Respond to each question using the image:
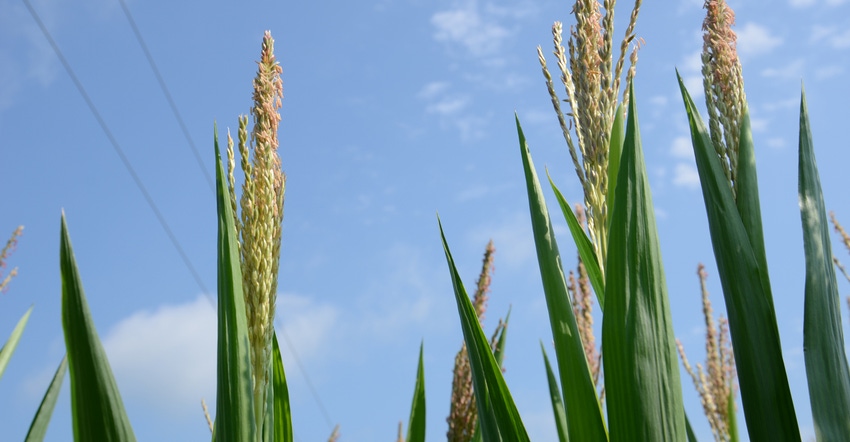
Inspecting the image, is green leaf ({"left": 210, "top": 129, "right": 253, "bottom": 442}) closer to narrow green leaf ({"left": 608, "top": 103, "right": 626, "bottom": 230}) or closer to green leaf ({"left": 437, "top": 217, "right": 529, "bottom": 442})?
green leaf ({"left": 437, "top": 217, "right": 529, "bottom": 442})

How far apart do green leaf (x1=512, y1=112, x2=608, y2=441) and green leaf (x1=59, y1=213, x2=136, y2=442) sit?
2.55ft

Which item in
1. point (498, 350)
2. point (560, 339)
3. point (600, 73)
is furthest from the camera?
point (498, 350)

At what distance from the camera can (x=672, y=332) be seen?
1.33 m

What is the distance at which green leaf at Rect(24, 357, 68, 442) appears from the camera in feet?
5.02

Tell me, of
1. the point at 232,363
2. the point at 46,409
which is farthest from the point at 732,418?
the point at 46,409

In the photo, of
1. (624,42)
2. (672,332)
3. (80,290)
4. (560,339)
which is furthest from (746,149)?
(80,290)

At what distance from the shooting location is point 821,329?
1491 millimetres

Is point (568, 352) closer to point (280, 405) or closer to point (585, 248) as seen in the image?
point (585, 248)

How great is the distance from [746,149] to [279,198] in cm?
101

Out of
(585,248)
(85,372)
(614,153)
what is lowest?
(85,372)

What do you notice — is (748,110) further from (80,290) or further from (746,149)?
(80,290)

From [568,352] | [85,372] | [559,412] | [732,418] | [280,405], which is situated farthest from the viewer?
[732,418]

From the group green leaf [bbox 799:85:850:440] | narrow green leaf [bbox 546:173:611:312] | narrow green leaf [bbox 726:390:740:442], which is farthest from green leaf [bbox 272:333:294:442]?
narrow green leaf [bbox 726:390:740:442]

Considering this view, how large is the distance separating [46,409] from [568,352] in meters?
1.10
